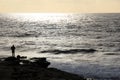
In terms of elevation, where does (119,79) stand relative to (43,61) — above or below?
below

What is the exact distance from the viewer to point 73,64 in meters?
41.8

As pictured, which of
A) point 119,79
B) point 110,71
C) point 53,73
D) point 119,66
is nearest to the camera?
point 53,73

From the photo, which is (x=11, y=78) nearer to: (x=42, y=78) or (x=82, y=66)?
(x=42, y=78)

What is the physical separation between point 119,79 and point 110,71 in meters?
4.96

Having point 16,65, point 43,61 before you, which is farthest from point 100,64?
point 16,65

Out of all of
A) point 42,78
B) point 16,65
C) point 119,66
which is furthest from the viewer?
point 119,66

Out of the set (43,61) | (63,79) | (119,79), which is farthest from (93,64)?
(63,79)

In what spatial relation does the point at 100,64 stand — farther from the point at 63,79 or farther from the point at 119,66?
the point at 63,79

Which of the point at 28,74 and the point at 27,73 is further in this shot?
the point at 27,73

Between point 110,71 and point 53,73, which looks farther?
point 110,71

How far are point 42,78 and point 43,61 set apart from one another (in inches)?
248

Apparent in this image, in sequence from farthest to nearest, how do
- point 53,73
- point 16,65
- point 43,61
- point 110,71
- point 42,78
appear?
point 110,71 < point 43,61 < point 16,65 < point 53,73 < point 42,78

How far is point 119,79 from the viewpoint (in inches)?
1236

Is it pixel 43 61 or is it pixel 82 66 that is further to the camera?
pixel 82 66
